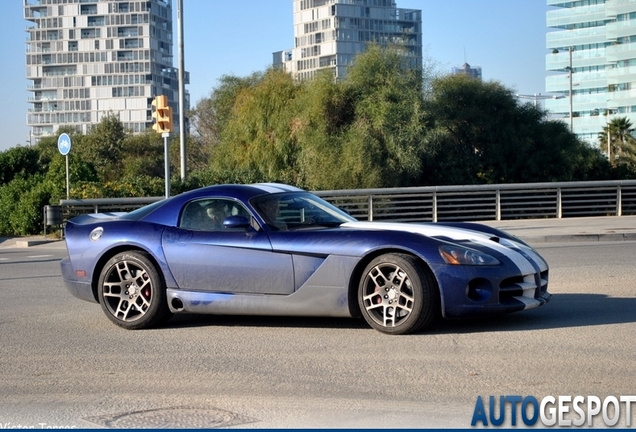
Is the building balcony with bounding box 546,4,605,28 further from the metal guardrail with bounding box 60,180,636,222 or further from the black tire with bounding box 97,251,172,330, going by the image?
the black tire with bounding box 97,251,172,330

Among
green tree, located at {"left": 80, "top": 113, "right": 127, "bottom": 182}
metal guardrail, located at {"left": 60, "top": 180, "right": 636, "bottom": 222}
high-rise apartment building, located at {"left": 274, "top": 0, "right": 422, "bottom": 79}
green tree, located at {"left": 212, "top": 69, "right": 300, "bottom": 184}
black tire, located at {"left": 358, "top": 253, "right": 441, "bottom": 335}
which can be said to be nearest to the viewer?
black tire, located at {"left": 358, "top": 253, "right": 441, "bottom": 335}

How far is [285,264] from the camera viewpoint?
8.20 m

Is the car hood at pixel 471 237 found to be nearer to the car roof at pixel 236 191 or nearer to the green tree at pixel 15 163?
the car roof at pixel 236 191

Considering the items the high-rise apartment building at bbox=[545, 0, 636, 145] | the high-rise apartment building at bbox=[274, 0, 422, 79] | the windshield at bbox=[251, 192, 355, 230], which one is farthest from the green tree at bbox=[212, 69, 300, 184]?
the high-rise apartment building at bbox=[274, 0, 422, 79]

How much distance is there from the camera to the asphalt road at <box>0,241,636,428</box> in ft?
18.3

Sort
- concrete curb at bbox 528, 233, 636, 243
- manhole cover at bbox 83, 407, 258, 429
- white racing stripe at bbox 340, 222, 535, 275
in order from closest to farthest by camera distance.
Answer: manhole cover at bbox 83, 407, 258, 429
white racing stripe at bbox 340, 222, 535, 275
concrete curb at bbox 528, 233, 636, 243

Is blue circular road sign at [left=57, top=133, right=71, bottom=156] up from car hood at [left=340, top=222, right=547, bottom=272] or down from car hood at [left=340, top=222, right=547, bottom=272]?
up

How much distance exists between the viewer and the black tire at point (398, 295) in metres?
7.74

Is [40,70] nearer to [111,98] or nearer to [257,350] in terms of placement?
[111,98]

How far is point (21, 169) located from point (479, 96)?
1851 centimetres

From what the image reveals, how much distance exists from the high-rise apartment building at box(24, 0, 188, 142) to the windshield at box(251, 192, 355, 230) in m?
177

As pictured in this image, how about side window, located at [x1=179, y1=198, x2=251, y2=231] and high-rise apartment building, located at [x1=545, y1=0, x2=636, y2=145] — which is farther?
high-rise apartment building, located at [x1=545, y1=0, x2=636, y2=145]

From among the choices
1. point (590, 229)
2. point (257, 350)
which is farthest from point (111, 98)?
point (257, 350)

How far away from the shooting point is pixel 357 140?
31.9 m
